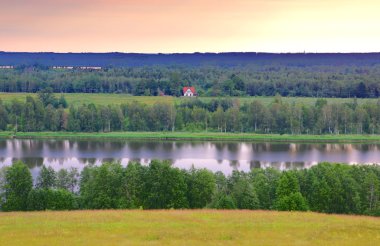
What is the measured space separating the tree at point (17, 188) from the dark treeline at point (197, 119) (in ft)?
149

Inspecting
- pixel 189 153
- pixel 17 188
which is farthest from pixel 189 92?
pixel 17 188

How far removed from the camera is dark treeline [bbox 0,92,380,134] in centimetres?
7344

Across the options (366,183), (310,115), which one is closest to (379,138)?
(310,115)

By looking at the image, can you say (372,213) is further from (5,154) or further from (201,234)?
(5,154)

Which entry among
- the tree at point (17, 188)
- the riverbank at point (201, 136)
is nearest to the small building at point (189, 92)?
the riverbank at point (201, 136)

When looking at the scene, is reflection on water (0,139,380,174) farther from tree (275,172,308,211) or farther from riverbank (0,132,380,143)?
tree (275,172,308,211)

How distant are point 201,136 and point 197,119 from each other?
24.6ft

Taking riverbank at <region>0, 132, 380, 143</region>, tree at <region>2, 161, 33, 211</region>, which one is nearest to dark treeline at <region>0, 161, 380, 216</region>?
tree at <region>2, 161, 33, 211</region>

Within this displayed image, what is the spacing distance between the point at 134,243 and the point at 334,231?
7.52 metres

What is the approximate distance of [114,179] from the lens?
28078 millimetres

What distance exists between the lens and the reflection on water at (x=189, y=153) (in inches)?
1987

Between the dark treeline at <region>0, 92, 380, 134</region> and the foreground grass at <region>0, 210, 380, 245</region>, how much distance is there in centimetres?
5276

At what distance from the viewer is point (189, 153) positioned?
5781 centimetres

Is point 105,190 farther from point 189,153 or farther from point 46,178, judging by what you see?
point 189,153
